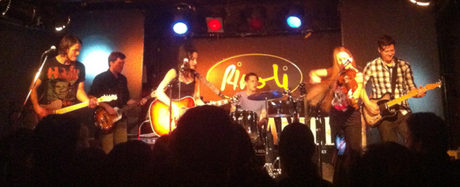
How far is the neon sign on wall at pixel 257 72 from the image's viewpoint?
8500mm

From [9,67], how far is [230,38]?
15.8 feet

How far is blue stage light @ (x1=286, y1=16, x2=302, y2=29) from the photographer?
26.6 ft

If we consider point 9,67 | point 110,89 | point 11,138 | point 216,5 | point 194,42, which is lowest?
point 11,138

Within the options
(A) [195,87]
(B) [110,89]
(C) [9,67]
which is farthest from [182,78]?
(C) [9,67]

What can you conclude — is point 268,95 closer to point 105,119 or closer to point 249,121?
point 249,121

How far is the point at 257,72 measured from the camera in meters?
8.66

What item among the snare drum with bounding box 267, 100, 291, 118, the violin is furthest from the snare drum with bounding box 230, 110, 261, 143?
the violin

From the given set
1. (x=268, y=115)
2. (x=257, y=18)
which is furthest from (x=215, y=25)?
(x=268, y=115)

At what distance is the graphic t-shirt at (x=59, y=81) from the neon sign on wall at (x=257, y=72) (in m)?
3.29

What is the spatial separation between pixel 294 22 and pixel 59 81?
5003mm

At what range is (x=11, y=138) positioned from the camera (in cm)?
280

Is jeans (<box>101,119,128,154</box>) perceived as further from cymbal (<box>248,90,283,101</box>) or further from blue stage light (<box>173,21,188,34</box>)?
blue stage light (<box>173,21,188,34</box>)

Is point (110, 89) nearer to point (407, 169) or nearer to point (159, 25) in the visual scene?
point (159, 25)

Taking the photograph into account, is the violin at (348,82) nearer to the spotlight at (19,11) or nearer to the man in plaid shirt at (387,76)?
the man in plaid shirt at (387,76)
